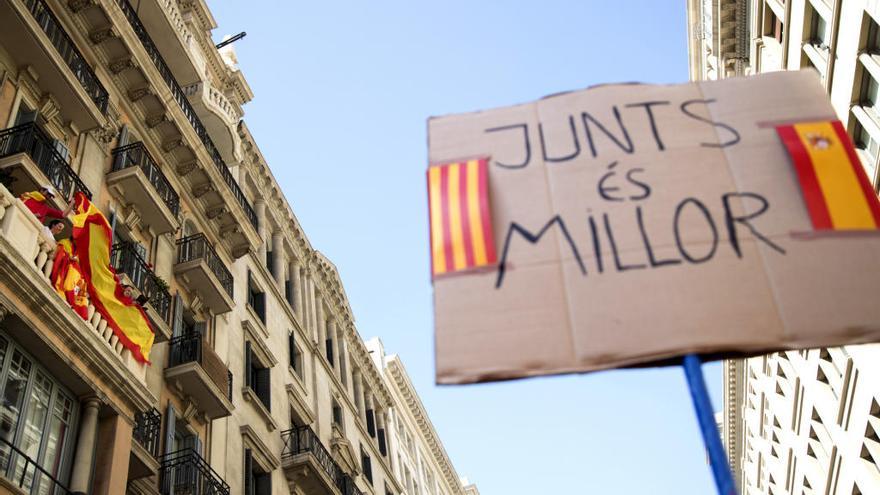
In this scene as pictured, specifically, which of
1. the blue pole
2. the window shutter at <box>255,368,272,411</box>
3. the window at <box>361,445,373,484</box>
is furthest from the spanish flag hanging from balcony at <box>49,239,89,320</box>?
the window at <box>361,445,373,484</box>

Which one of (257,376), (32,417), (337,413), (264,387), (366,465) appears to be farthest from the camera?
(366,465)

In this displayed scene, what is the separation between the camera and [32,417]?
12.7 metres

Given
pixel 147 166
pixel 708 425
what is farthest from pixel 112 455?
pixel 708 425

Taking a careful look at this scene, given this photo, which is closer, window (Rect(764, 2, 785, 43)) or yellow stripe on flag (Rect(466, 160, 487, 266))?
yellow stripe on flag (Rect(466, 160, 487, 266))

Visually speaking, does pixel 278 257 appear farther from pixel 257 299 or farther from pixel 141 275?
pixel 141 275

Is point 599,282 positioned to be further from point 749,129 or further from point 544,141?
point 749,129

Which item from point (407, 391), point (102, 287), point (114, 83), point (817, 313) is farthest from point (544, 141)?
point (407, 391)

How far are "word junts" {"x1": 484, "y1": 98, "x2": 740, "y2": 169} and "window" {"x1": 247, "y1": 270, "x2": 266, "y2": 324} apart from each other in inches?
874

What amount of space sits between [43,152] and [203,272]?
19.6 feet

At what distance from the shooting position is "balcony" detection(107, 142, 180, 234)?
19.4 meters

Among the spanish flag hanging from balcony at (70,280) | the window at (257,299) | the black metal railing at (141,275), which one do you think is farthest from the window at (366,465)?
the spanish flag hanging from balcony at (70,280)

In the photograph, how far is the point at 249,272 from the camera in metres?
28.5

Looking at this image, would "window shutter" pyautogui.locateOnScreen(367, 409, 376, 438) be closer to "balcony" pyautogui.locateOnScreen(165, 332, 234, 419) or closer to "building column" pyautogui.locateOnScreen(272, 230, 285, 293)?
"building column" pyautogui.locateOnScreen(272, 230, 285, 293)

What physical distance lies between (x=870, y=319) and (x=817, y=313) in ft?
1.00
